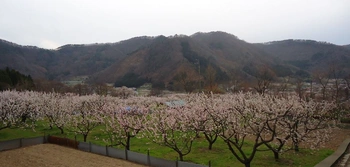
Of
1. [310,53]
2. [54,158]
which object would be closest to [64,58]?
[310,53]

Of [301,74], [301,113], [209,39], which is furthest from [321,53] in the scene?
[301,113]

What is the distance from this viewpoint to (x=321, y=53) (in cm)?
9762

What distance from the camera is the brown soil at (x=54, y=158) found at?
1391 centimetres

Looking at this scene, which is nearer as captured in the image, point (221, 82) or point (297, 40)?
point (221, 82)

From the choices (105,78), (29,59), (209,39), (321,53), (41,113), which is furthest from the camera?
(209,39)

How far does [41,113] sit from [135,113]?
9326 millimetres

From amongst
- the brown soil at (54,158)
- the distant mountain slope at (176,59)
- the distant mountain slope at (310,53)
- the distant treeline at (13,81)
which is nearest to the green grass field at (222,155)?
the brown soil at (54,158)

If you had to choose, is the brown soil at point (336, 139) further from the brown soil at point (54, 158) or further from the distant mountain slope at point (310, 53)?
the distant mountain slope at point (310, 53)

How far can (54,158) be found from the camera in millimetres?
15188

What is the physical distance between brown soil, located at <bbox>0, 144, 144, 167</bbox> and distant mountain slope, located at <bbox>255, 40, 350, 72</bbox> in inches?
3081

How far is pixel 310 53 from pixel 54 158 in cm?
11460

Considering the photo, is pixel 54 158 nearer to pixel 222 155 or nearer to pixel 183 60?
pixel 222 155

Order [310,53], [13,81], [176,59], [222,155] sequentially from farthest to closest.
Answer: [310,53] → [176,59] → [13,81] → [222,155]

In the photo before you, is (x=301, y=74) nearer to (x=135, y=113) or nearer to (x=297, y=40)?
(x=297, y=40)
